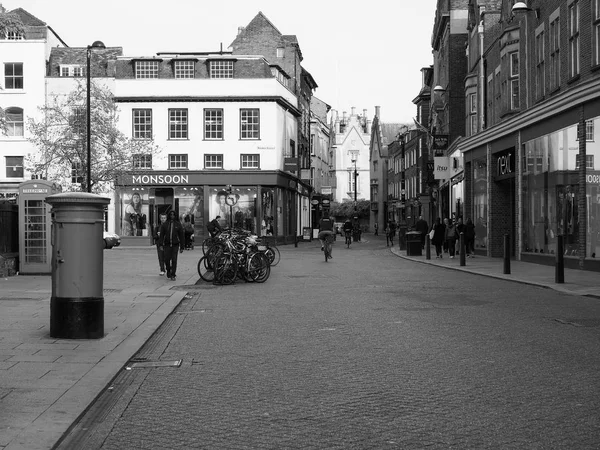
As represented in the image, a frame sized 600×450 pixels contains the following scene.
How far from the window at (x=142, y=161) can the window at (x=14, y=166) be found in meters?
7.47

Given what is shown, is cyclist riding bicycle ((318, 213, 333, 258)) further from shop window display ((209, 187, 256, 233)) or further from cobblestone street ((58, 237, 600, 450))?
shop window display ((209, 187, 256, 233))

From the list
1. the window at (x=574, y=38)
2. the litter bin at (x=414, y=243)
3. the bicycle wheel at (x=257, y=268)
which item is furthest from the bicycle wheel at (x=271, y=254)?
the litter bin at (x=414, y=243)

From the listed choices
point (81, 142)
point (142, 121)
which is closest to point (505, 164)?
point (81, 142)

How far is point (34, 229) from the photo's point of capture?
2169 centimetres

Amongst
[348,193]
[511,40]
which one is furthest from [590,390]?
[348,193]

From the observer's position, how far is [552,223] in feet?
86.4

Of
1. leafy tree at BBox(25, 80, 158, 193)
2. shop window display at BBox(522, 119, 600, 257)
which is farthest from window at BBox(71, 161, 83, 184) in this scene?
shop window display at BBox(522, 119, 600, 257)

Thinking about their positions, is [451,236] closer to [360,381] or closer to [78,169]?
[78,169]

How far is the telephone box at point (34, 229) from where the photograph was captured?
21547mm

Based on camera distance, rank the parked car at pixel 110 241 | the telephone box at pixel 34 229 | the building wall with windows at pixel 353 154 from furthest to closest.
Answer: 1. the building wall with windows at pixel 353 154
2. the parked car at pixel 110 241
3. the telephone box at pixel 34 229

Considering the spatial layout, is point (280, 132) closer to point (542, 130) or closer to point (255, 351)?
point (542, 130)

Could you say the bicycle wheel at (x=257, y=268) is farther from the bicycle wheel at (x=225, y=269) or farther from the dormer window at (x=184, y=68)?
the dormer window at (x=184, y=68)

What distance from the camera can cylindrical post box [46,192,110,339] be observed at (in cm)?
1003

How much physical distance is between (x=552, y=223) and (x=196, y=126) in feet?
113
